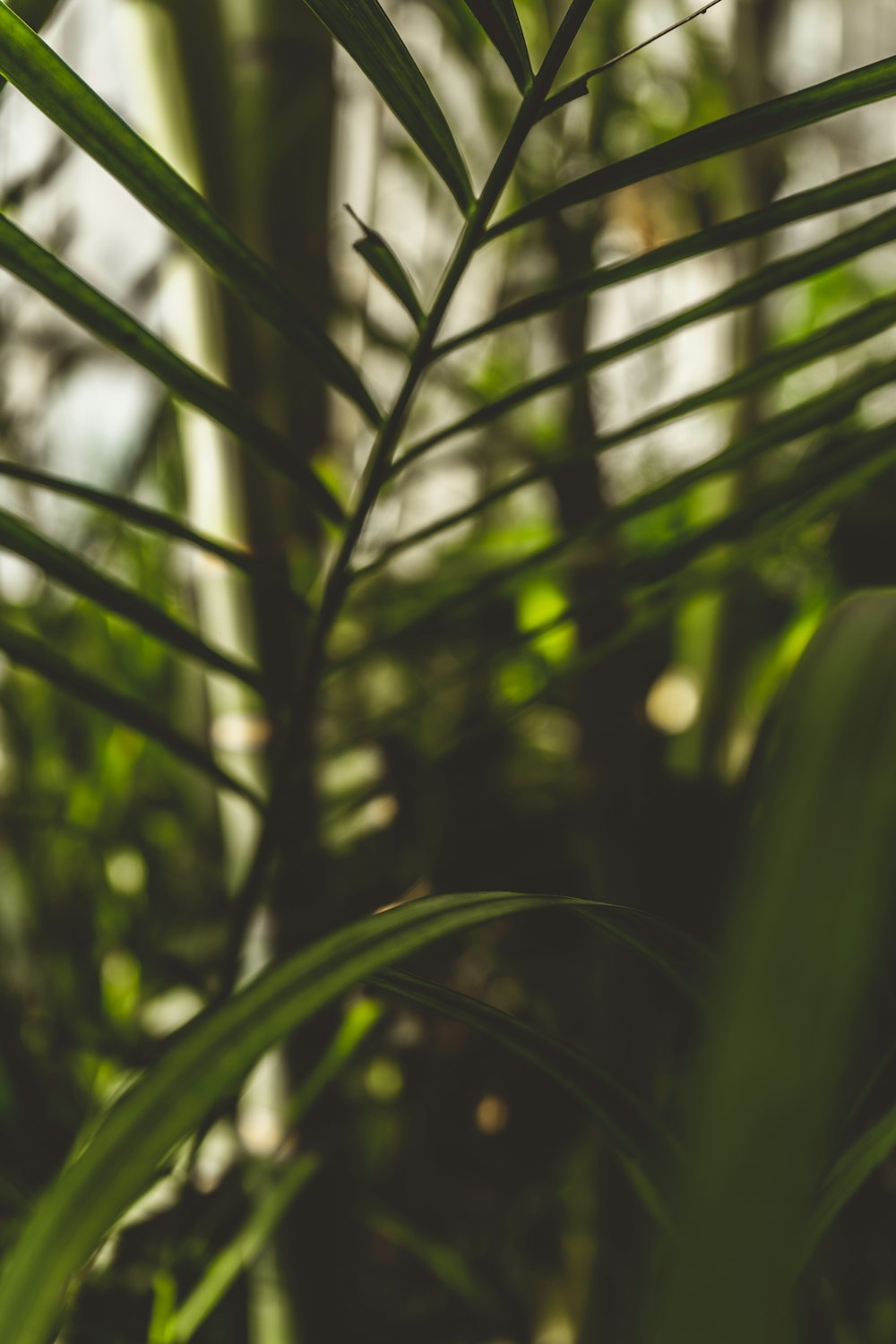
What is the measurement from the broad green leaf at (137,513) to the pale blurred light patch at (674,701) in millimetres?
334

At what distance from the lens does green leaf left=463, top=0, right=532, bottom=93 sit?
0.17m

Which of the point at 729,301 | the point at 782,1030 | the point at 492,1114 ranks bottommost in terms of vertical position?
the point at 492,1114

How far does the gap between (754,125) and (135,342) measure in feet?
0.50

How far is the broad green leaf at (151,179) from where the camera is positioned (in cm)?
16

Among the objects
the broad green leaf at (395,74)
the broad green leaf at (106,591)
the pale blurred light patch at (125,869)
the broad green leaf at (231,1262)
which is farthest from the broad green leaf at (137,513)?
the pale blurred light patch at (125,869)

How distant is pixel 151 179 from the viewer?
183 mm

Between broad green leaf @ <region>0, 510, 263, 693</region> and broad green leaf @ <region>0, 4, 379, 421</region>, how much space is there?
8 cm

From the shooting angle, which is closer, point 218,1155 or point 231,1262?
point 231,1262

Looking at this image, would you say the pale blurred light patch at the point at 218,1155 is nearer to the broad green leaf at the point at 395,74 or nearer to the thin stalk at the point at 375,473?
Answer: the thin stalk at the point at 375,473

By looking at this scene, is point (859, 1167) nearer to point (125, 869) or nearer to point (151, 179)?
point (151, 179)

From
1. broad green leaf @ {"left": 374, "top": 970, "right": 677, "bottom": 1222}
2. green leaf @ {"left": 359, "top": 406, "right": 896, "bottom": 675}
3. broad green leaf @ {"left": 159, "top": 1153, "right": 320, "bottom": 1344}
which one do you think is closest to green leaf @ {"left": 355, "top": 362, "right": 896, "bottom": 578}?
green leaf @ {"left": 359, "top": 406, "right": 896, "bottom": 675}

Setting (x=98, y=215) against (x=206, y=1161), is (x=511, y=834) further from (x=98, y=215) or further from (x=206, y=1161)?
(x=98, y=215)

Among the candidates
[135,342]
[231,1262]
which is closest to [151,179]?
[135,342]

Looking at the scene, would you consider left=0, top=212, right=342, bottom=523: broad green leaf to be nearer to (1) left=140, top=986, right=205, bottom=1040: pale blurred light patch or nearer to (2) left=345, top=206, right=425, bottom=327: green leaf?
(2) left=345, top=206, right=425, bottom=327: green leaf
